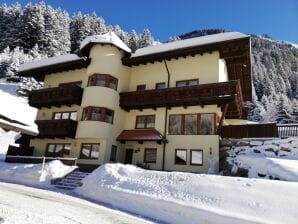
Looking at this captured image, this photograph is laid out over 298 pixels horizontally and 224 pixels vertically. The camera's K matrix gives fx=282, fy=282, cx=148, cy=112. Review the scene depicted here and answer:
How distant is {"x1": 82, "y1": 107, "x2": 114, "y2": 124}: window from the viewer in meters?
23.7

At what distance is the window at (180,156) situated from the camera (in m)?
21.8

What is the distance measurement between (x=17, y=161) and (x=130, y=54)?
13.4m

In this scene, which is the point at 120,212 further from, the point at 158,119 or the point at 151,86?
the point at 151,86

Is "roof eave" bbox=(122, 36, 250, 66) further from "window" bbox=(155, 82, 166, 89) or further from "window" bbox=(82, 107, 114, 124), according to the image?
"window" bbox=(82, 107, 114, 124)

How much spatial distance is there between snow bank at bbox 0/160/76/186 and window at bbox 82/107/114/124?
4.81 m

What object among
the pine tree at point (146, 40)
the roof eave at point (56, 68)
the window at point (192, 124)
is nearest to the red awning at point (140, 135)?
the window at point (192, 124)

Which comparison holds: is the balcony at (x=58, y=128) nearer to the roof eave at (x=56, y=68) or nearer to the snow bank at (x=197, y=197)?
the roof eave at (x=56, y=68)

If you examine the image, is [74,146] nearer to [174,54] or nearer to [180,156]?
[180,156]

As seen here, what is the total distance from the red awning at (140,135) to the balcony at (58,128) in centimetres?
400

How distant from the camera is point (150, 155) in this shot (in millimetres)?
23375

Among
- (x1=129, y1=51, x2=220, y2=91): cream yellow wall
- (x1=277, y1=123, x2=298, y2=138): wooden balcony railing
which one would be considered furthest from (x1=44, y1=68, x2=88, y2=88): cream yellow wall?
(x1=277, y1=123, x2=298, y2=138): wooden balcony railing

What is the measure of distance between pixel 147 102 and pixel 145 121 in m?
2.05

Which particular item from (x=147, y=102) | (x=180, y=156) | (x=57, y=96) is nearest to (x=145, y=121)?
(x=147, y=102)

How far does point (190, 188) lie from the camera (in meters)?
12.8
